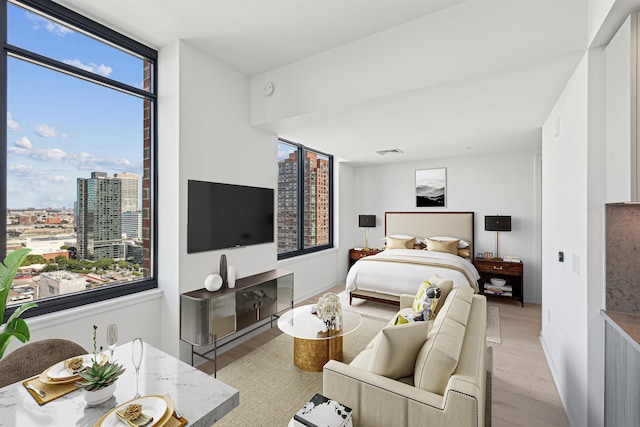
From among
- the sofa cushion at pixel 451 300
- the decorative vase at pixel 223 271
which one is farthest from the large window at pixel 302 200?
the sofa cushion at pixel 451 300

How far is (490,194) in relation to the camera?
518 centimetres

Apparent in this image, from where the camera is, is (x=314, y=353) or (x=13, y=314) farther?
(x=314, y=353)

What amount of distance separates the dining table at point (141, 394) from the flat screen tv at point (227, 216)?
5.25 feet

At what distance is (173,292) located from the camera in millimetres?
2736

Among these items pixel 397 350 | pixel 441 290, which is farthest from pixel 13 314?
pixel 441 290

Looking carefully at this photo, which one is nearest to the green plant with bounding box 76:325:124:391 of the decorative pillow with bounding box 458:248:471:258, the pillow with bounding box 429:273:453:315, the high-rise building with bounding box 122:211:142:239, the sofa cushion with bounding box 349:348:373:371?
the sofa cushion with bounding box 349:348:373:371

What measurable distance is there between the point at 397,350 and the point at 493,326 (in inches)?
110

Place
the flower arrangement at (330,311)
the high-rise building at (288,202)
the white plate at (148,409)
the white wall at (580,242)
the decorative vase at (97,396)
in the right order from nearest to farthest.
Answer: the white plate at (148,409) < the decorative vase at (97,396) < the white wall at (580,242) < the flower arrangement at (330,311) < the high-rise building at (288,202)

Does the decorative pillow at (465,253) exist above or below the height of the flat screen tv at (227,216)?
below

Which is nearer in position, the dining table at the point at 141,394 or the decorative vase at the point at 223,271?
the dining table at the point at 141,394

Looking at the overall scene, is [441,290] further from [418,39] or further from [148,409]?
[148,409]

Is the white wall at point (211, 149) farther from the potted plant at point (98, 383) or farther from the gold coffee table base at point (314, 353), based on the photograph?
the potted plant at point (98, 383)

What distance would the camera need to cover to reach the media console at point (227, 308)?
8.55 ft

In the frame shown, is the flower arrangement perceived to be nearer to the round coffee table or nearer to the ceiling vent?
the round coffee table
